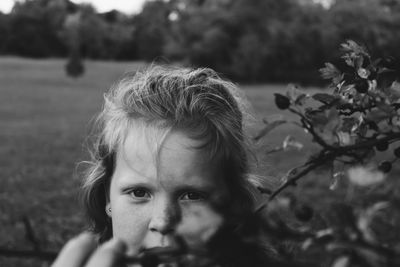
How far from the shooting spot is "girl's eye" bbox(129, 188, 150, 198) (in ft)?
7.48

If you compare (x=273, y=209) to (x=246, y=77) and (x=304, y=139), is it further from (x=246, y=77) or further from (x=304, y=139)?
(x=246, y=77)

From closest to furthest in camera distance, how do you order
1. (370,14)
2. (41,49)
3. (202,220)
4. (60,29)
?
(202,220)
(370,14)
(41,49)
(60,29)

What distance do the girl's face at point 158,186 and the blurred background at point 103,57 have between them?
A: 307cm

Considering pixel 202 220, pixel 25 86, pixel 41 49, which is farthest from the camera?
pixel 41 49

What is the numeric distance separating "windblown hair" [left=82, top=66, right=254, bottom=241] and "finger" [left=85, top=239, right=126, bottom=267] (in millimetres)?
1690

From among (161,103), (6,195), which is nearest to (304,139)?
(6,195)

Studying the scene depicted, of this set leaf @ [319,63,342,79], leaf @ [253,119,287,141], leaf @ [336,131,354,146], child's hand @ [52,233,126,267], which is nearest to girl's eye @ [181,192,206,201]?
leaf @ [319,63,342,79]

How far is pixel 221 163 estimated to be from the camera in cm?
246

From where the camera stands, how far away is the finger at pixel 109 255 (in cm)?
70

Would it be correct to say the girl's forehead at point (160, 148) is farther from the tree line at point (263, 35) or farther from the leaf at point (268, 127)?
the tree line at point (263, 35)

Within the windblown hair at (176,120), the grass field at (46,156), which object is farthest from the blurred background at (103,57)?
the windblown hair at (176,120)

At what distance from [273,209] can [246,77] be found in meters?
49.0

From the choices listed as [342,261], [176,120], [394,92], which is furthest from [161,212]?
[342,261]

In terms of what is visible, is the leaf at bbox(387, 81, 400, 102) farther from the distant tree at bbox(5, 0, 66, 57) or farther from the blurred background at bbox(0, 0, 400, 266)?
the distant tree at bbox(5, 0, 66, 57)
